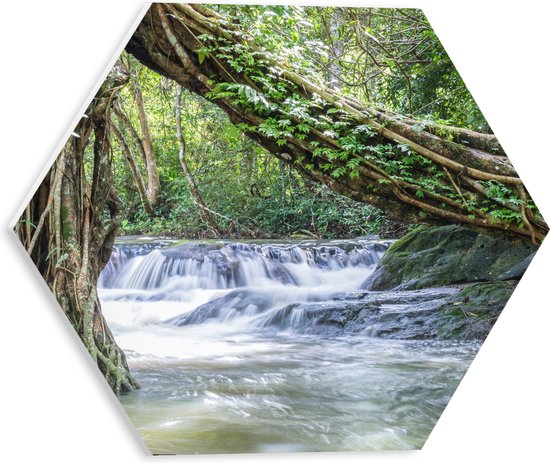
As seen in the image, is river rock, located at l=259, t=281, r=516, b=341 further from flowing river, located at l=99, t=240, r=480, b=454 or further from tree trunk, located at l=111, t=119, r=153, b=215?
tree trunk, located at l=111, t=119, r=153, b=215

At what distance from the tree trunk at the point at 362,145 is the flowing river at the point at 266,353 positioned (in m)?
0.37

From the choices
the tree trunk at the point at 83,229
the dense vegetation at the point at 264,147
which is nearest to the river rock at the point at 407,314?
the dense vegetation at the point at 264,147

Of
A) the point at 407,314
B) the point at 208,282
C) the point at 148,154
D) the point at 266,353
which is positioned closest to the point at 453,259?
the point at 407,314

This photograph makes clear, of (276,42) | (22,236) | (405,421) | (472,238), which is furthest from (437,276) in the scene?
(22,236)

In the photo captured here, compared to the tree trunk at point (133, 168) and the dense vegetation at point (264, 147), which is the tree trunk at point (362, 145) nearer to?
the dense vegetation at point (264, 147)

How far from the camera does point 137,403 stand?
107 inches

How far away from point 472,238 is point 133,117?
1.87 m

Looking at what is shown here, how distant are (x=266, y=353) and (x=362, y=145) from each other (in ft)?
3.86

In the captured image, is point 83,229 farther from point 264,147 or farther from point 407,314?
point 407,314

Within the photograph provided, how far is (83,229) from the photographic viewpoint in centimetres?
290

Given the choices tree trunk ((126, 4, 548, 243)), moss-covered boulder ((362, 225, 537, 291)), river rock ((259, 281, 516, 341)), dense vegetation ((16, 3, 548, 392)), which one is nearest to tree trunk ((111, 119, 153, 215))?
dense vegetation ((16, 3, 548, 392))

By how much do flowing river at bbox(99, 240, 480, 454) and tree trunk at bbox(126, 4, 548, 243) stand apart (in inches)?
14.6

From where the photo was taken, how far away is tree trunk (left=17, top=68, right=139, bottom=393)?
279 cm

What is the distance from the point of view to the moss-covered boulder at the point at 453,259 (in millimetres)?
3082
